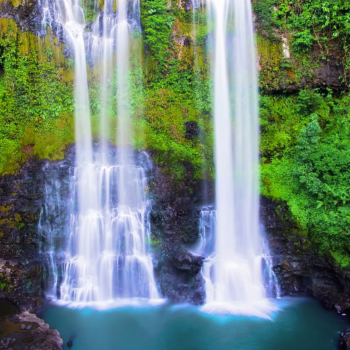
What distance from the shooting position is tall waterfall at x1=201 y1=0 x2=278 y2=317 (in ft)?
33.9

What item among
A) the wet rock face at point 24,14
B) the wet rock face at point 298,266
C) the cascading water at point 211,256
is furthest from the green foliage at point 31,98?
the wet rock face at point 298,266

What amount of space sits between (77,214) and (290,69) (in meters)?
9.36

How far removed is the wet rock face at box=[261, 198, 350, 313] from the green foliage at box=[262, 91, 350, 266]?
1.10 feet

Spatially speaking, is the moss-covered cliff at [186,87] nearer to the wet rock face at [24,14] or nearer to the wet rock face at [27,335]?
the wet rock face at [24,14]

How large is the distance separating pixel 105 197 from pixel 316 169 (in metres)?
6.96

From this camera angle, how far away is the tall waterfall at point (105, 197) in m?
10.5

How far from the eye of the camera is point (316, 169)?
11.0 meters

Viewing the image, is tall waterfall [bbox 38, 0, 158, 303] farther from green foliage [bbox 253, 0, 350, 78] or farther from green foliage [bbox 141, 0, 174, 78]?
green foliage [bbox 253, 0, 350, 78]

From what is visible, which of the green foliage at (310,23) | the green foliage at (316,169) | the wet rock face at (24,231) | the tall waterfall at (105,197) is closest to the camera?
the wet rock face at (24,231)

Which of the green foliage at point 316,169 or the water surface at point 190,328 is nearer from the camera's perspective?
the water surface at point 190,328

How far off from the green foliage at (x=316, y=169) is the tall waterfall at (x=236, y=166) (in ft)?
2.82

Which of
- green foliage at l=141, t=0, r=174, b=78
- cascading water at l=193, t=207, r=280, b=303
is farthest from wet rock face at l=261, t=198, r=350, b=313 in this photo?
green foliage at l=141, t=0, r=174, b=78

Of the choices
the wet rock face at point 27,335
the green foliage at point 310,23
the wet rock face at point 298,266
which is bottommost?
the wet rock face at point 27,335

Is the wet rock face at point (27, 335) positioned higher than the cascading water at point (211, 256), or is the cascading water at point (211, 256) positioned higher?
the cascading water at point (211, 256)
